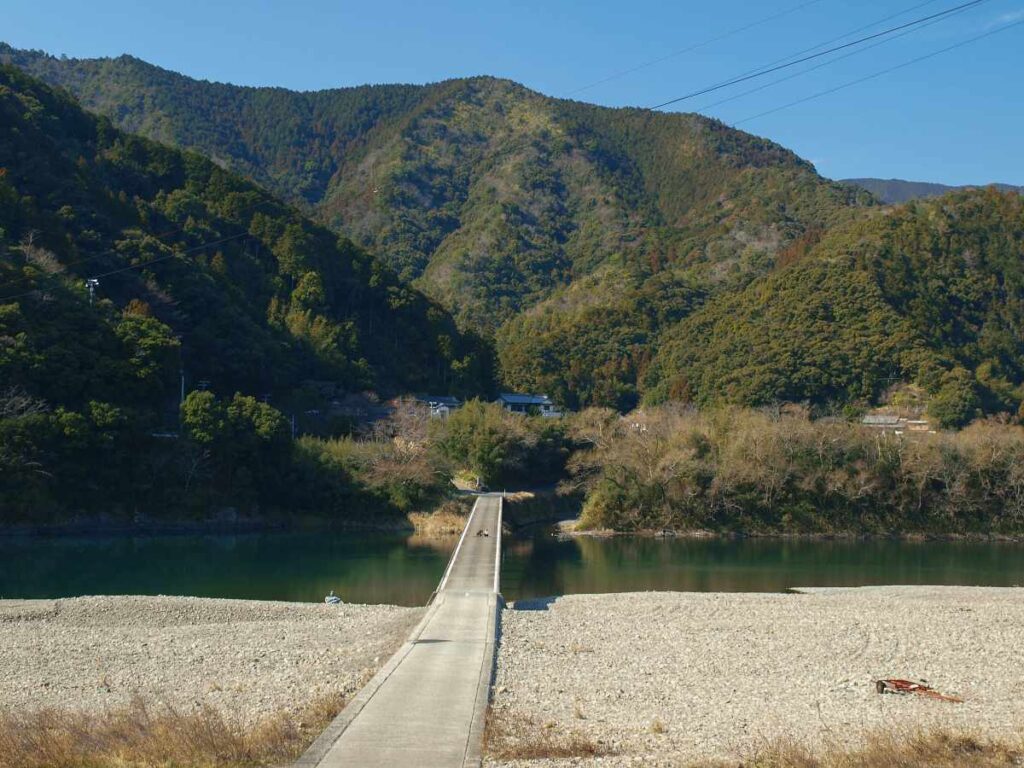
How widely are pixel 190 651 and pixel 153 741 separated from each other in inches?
296

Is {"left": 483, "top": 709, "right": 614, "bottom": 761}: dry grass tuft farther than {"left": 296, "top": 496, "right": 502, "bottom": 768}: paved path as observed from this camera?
Yes

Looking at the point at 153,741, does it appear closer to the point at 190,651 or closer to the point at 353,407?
the point at 190,651

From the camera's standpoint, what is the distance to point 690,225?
10700 cm

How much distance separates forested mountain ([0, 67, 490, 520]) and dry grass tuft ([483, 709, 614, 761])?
26.2 metres

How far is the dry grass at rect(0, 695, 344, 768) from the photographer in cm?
811

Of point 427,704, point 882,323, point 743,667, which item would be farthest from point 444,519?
point 882,323

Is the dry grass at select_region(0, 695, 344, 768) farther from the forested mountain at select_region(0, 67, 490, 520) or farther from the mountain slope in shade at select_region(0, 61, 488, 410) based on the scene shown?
the mountain slope in shade at select_region(0, 61, 488, 410)

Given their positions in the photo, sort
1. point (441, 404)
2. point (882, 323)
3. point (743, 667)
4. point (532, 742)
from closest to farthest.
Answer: point (532, 742), point (743, 667), point (441, 404), point (882, 323)

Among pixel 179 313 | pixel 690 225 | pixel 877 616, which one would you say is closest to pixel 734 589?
pixel 877 616

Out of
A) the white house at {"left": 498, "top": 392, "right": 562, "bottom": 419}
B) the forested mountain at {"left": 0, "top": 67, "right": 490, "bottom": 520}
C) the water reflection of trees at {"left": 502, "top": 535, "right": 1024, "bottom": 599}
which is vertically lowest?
the water reflection of trees at {"left": 502, "top": 535, "right": 1024, "bottom": 599}

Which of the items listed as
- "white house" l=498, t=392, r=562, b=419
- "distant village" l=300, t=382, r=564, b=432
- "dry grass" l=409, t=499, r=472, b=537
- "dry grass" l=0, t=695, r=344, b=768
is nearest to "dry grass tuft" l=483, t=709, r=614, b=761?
"dry grass" l=0, t=695, r=344, b=768

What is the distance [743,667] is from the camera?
48.3 ft

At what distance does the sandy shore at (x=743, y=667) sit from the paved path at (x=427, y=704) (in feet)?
1.43

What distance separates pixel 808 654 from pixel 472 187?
114091 mm
